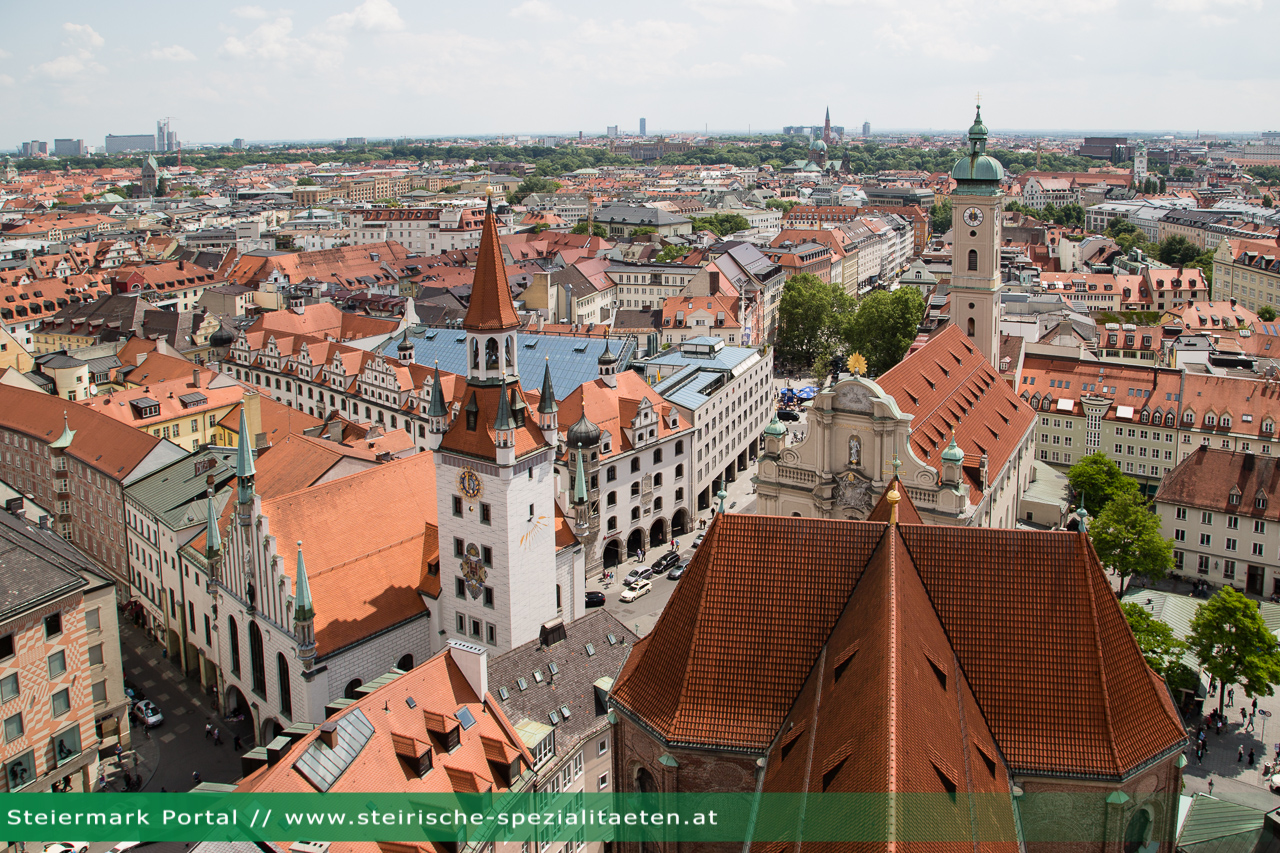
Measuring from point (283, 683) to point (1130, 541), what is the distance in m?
48.3

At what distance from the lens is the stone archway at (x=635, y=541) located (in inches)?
2928

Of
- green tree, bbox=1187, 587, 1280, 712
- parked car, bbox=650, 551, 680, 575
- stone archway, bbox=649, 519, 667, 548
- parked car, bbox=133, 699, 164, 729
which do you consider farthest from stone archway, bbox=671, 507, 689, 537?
parked car, bbox=133, 699, 164, 729

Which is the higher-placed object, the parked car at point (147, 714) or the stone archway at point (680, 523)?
the stone archway at point (680, 523)

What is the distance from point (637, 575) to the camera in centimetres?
7025

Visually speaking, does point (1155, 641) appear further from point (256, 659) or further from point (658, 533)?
point (256, 659)

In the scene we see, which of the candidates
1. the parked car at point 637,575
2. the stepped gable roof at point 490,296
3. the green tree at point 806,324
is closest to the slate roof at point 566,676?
the stepped gable roof at point 490,296

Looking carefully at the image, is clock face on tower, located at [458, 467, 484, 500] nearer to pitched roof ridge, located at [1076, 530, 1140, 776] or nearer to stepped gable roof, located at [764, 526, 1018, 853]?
stepped gable roof, located at [764, 526, 1018, 853]

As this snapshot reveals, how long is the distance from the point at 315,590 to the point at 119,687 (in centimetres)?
1100

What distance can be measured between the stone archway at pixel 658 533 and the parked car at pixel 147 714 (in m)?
34.5

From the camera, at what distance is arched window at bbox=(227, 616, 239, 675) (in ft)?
167

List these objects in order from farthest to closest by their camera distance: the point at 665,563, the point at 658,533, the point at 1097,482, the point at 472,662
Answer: the point at 658,533, the point at 1097,482, the point at 665,563, the point at 472,662

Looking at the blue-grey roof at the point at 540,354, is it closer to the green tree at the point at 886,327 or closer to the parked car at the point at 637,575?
the parked car at the point at 637,575

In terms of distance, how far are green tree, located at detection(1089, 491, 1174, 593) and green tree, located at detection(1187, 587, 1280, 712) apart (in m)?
12.0

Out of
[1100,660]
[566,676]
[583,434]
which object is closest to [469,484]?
[566,676]
